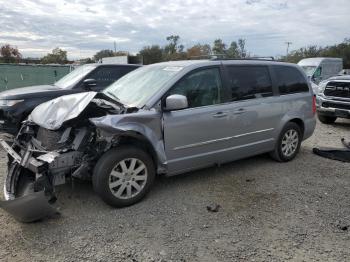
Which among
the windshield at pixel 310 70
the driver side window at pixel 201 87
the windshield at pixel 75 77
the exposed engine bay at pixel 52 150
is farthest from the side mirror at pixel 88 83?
the windshield at pixel 310 70

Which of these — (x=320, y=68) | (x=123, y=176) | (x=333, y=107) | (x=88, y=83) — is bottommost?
(x=123, y=176)

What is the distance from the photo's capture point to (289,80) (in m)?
5.84

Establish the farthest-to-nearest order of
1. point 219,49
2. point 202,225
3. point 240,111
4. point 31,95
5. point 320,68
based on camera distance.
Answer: point 219,49
point 320,68
point 31,95
point 240,111
point 202,225

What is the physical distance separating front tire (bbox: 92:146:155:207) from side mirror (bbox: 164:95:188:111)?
65cm

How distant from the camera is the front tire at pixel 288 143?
5.77 meters

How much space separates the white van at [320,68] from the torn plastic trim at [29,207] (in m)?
14.9

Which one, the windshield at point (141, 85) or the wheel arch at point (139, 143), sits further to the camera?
the windshield at point (141, 85)

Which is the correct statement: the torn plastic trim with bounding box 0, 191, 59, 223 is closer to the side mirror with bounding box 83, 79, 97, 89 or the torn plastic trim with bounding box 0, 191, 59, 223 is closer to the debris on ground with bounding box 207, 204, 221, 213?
the debris on ground with bounding box 207, 204, 221, 213

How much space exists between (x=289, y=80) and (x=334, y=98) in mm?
4022

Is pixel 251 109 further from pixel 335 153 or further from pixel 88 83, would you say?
pixel 88 83

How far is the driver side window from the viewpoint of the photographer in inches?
177

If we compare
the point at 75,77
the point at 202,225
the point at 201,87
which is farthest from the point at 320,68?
the point at 202,225

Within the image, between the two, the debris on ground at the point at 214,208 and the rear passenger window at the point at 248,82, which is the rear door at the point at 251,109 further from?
the debris on ground at the point at 214,208

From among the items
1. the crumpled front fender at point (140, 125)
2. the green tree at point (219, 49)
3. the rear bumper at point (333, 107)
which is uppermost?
the green tree at point (219, 49)
